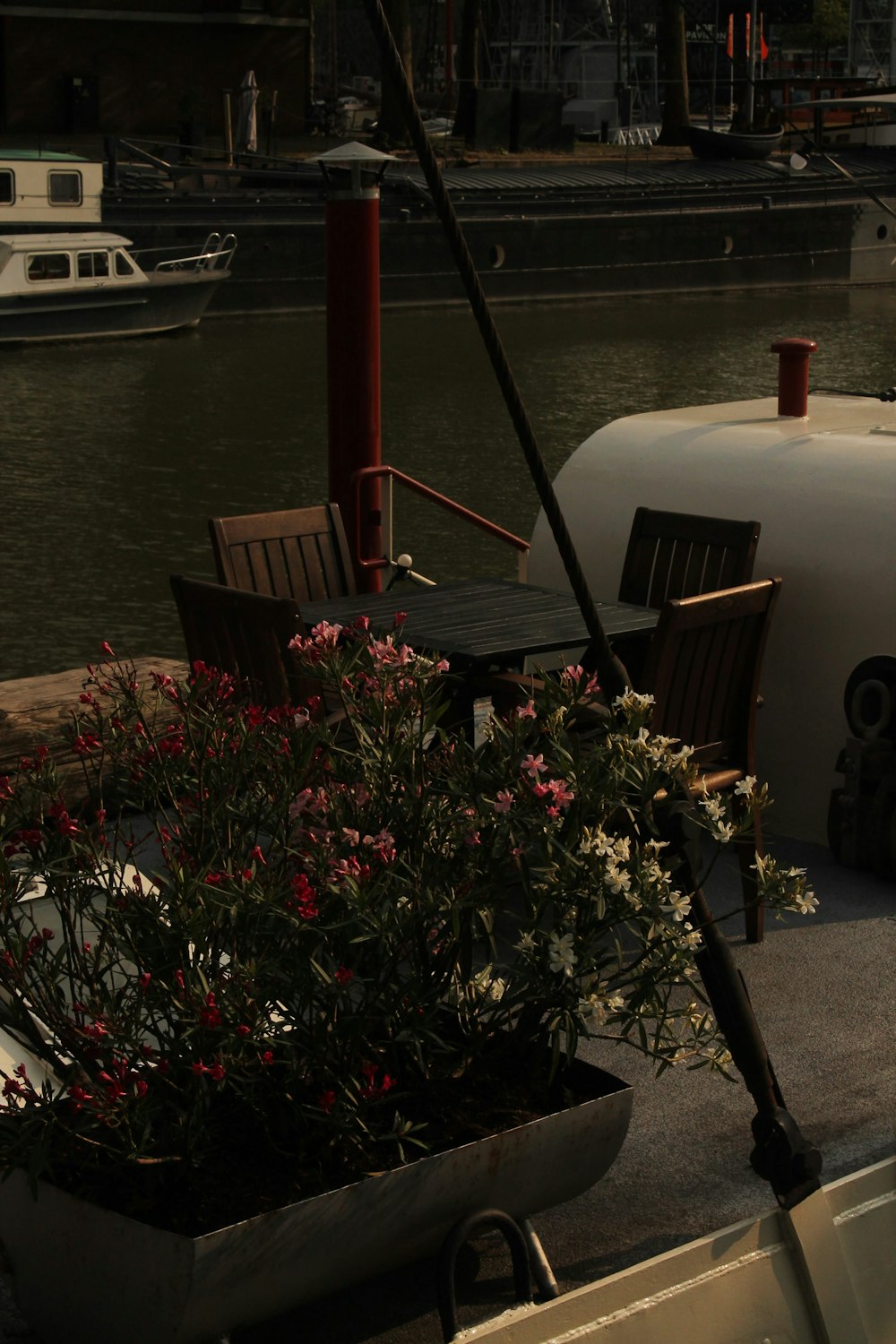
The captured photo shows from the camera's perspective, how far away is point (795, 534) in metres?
6.11

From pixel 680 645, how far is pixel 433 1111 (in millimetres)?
2264

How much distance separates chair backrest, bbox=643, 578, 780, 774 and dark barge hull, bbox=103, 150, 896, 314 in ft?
86.4

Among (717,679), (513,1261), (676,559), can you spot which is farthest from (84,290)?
(513,1261)

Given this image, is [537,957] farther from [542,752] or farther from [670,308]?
[670,308]

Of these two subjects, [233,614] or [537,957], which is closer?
[537,957]

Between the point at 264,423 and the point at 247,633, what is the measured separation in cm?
1675

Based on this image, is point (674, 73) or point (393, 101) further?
point (674, 73)

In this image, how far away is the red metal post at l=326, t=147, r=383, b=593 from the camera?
24.8 feet

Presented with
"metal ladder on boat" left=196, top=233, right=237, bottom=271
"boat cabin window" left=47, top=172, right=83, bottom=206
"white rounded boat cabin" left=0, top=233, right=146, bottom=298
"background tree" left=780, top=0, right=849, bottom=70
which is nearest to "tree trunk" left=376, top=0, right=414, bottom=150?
"metal ladder on boat" left=196, top=233, right=237, bottom=271

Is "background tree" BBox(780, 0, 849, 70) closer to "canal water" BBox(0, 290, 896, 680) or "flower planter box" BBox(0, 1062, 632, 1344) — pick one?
"canal water" BBox(0, 290, 896, 680)

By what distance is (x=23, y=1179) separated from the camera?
114 inches

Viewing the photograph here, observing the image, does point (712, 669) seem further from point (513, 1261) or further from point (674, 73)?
point (674, 73)

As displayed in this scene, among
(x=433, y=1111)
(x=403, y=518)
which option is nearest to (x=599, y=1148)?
(x=433, y=1111)

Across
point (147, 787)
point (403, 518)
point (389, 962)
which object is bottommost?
point (403, 518)
